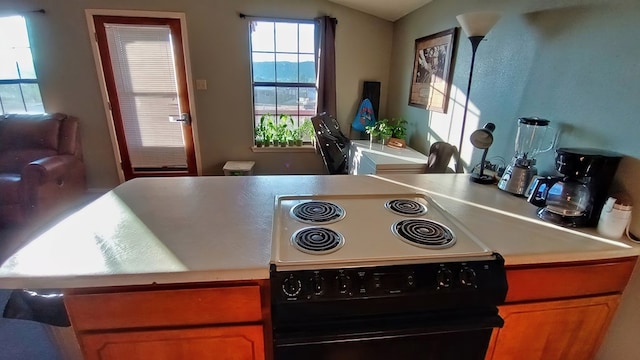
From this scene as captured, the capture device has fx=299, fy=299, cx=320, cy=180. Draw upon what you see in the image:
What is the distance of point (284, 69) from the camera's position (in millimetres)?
3625

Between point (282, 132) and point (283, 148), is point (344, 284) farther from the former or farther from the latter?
point (282, 132)

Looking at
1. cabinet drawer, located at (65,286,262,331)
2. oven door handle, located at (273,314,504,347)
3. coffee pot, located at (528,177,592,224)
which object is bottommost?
oven door handle, located at (273,314,504,347)

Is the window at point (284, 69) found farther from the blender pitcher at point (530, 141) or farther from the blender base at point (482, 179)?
the blender pitcher at point (530, 141)

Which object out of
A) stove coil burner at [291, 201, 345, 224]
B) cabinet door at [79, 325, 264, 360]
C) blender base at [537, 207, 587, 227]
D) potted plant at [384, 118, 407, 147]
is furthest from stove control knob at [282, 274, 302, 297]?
potted plant at [384, 118, 407, 147]

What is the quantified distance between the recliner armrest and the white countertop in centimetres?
190

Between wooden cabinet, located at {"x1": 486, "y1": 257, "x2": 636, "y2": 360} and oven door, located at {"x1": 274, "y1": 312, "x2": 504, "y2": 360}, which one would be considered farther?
wooden cabinet, located at {"x1": 486, "y1": 257, "x2": 636, "y2": 360}

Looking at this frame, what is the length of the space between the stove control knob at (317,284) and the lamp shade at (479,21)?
1.65m

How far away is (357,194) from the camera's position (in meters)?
1.40

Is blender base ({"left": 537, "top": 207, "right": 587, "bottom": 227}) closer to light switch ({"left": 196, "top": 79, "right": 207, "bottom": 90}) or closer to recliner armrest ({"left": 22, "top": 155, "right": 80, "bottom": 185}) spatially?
light switch ({"left": 196, "top": 79, "right": 207, "bottom": 90})

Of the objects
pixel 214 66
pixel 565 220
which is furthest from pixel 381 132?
pixel 565 220

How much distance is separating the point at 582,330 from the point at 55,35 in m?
4.78

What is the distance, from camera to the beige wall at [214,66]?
316 centimetres

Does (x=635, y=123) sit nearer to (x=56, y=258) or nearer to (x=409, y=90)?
(x=56, y=258)

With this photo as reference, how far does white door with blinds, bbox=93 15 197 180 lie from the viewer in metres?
3.26
